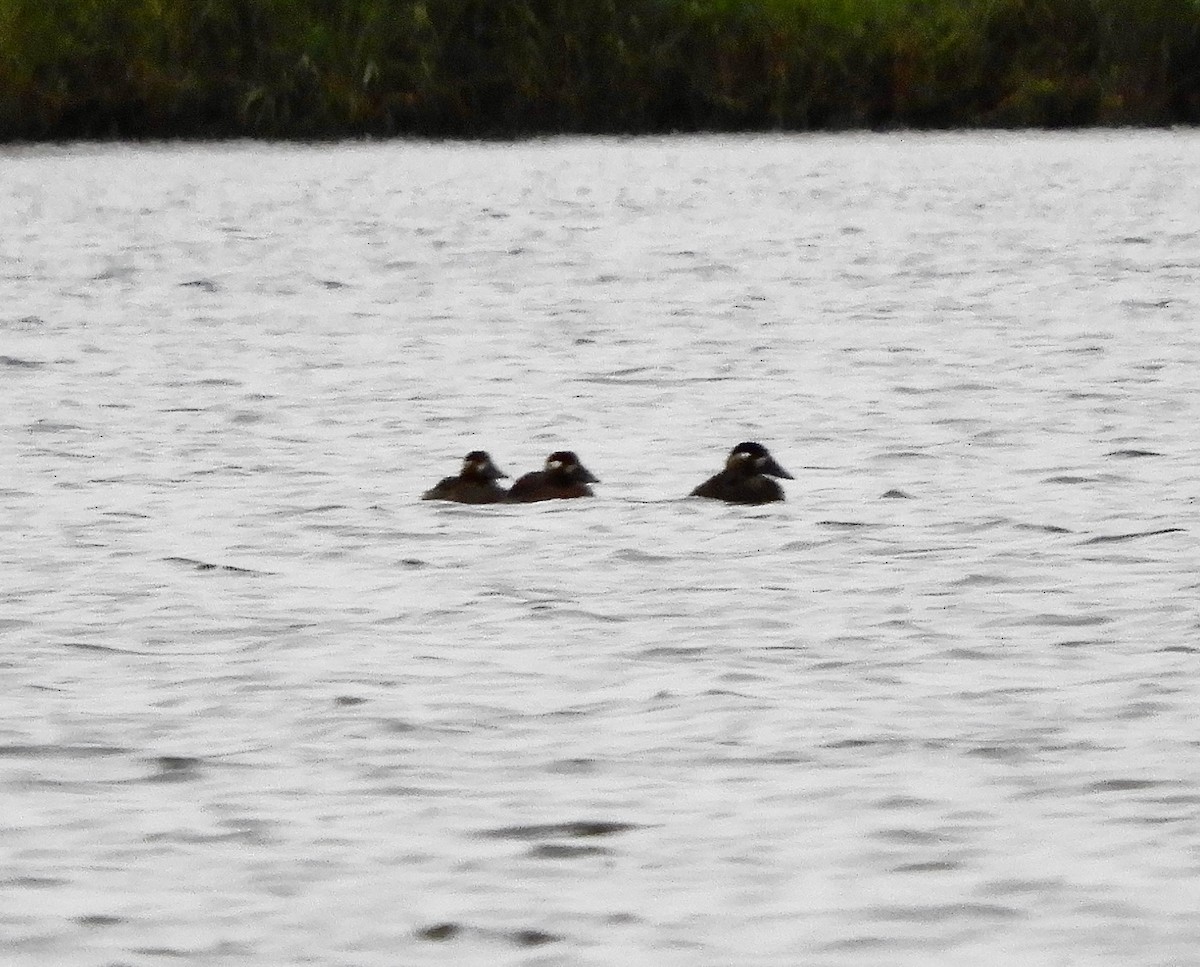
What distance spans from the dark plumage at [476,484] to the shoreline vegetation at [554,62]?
54.9 metres

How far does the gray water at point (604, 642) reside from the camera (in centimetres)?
781

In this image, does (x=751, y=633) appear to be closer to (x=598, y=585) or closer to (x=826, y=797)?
(x=598, y=585)

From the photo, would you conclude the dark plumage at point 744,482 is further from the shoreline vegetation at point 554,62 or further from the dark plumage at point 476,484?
the shoreline vegetation at point 554,62

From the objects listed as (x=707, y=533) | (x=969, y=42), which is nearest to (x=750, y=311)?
(x=707, y=533)

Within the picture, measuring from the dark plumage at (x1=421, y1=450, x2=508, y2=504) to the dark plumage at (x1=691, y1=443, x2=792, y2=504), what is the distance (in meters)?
1.06

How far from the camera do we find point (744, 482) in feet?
47.9

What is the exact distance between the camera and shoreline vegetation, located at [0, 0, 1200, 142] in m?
68.9

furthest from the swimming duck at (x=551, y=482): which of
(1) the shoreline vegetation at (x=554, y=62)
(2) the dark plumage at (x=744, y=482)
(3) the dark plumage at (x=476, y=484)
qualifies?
(1) the shoreline vegetation at (x=554, y=62)

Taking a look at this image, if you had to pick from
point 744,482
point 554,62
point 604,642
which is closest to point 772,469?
point 744,482

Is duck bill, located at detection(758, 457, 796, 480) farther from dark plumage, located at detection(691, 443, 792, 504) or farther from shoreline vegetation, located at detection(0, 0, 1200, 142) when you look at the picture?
shoreline vegetation, located at detection(0, 0, 1200, 142)

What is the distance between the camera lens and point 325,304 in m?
28.4

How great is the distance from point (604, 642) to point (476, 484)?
361cm

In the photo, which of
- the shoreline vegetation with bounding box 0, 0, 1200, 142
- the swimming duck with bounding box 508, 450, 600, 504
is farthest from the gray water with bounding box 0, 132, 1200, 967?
the shoreline vegetation with bounding box 0, 0, 1200, 142

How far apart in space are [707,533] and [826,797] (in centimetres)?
508
